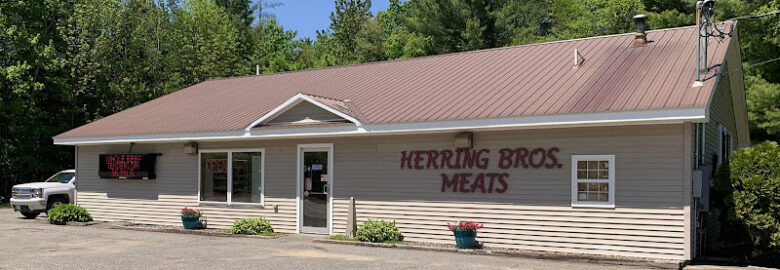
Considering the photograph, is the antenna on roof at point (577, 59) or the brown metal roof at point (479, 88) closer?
the brown metal roof at point (479, 88)

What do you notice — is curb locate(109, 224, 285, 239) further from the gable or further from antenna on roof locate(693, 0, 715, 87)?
antenna on roof locate(693, 0, 715, 87)

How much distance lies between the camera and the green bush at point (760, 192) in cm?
1053

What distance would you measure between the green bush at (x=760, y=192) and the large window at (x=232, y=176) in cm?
1012

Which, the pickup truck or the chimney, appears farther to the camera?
the pickup truck

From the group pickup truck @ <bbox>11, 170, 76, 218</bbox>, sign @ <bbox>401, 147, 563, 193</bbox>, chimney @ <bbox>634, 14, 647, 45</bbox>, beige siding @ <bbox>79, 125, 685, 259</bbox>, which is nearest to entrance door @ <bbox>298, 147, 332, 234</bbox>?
beige siding @ <bbox>79, 125, 685, 259</bbox>

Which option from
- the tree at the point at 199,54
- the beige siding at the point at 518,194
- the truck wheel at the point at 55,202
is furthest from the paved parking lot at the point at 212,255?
the tree at the point at 199,54

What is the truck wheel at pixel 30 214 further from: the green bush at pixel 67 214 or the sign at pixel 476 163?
the sign at pixel 476 163

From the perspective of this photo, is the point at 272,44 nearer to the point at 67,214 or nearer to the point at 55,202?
the point at 55,202

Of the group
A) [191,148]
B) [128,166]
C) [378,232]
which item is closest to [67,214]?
[128,166]

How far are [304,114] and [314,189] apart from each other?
1738mm

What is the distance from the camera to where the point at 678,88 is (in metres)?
11.6

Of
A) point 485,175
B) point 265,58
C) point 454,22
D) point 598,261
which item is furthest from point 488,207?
point 265,58

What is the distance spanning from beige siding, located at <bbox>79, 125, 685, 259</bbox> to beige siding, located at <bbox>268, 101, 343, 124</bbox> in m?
0.62

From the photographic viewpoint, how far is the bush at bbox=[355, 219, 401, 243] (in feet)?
46.2
